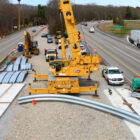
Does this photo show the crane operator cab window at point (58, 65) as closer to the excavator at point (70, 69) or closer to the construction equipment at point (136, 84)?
the excavator at point (70, 69)

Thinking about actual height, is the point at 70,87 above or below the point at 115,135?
above

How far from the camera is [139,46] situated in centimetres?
4675

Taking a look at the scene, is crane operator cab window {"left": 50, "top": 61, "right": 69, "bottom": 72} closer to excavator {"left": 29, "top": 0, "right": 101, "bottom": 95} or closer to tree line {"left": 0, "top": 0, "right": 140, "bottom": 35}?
excavator {"left": 29, "top": 0, "right": 101, "bottom": 95}

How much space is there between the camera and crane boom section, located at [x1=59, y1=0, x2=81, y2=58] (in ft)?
65.6

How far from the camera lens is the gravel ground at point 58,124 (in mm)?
12750

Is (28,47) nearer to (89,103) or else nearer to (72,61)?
(72,61)

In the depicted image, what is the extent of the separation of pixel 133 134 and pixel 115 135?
1.09m

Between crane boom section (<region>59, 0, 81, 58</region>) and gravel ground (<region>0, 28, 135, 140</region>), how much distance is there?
6032 mm

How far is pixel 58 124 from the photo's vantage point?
13938 millimetres

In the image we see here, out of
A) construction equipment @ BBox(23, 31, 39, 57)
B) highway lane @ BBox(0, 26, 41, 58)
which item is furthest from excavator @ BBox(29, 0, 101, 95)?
highway lane @ BBox(0, 26, 41, 58)

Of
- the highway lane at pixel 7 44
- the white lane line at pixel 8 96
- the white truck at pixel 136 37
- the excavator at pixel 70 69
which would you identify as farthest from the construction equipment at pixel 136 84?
the white truck at pixel 136 37

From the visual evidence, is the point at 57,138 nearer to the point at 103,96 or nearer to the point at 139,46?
the point at 103,96

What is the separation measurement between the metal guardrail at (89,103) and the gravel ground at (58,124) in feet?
1.01

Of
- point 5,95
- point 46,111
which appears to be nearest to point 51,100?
Answer: point 46,111
